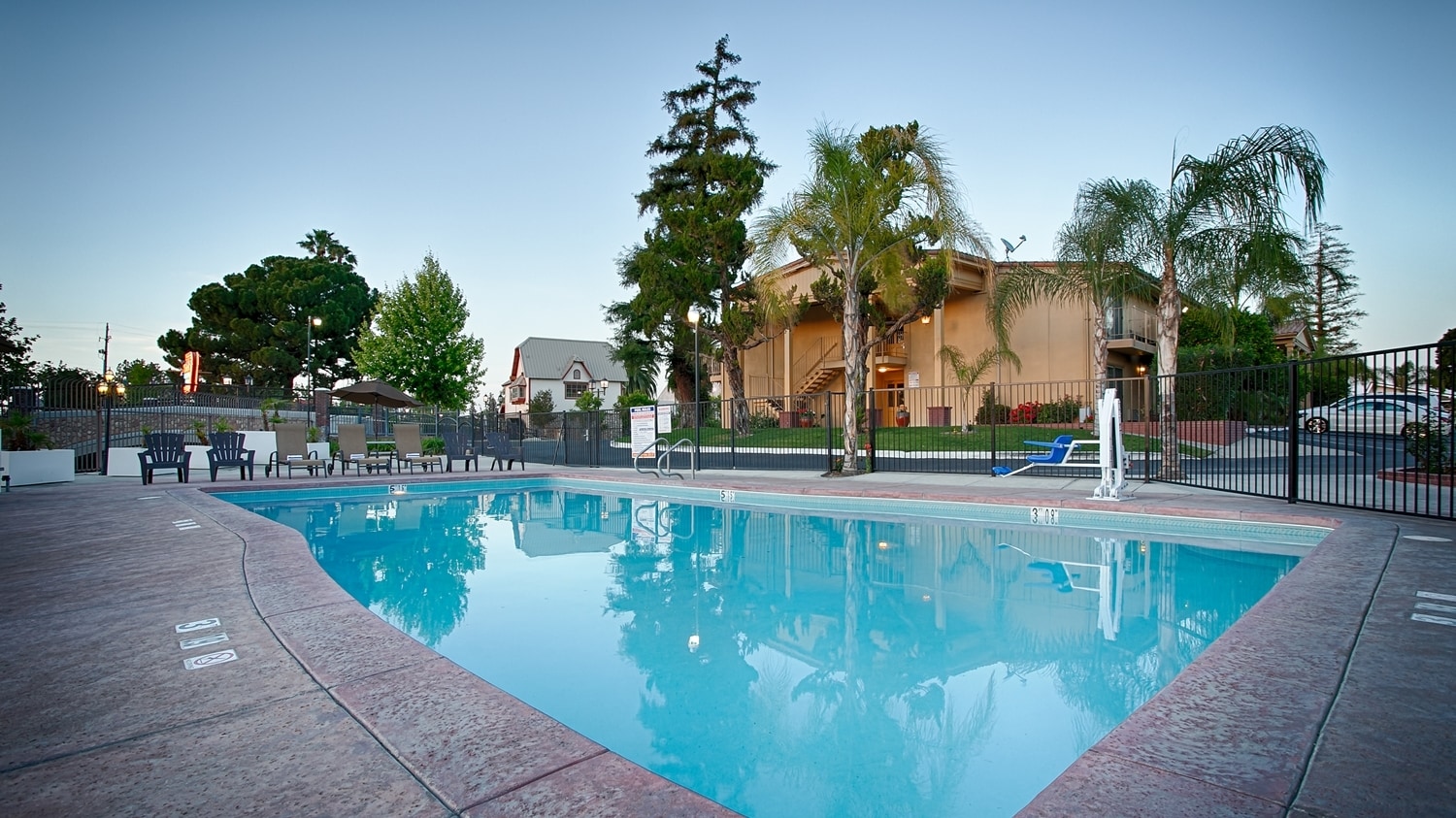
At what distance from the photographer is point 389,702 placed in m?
2.07

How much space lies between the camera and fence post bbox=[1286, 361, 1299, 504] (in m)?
6.48

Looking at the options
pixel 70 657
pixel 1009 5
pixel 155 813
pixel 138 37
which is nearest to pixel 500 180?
pixel 138 37

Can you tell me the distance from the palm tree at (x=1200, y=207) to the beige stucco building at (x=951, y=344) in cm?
792

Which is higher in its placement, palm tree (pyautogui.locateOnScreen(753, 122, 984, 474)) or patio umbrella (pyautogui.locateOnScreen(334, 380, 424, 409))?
palm tree (pyautogui.locateOnScreen(753, 122, 984, 474))

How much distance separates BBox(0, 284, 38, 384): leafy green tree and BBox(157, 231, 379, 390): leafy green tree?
6850 mm

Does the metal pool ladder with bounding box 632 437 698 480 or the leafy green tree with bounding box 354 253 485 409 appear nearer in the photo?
the metal pool ladder with bounding box 632 437 698 480

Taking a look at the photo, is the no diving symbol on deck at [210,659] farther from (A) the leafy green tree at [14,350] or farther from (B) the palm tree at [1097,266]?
(A) the leafy green tree at [14,350]

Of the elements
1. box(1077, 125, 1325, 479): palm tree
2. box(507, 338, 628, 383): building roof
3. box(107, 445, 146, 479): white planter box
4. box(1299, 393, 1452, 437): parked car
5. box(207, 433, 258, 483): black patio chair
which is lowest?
box(107, 445, 146, 479): white planter box

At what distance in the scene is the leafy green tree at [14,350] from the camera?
3538cm

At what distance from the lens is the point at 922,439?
16406 millimetres

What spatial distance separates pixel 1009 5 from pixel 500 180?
1568 cm

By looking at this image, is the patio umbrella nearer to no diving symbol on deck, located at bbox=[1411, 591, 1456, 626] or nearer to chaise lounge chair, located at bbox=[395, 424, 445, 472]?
chaise lounge chair, located at bbox=[395, 424, 445, 472]

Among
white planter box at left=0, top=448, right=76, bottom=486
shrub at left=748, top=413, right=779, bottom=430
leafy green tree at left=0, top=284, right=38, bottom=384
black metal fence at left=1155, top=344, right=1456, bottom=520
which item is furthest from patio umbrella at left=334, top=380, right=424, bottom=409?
leafy green tree at left=0, top=284, right=38, bottom=384

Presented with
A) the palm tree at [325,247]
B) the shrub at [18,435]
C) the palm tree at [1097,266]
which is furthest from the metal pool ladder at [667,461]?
the palm tree at [325,247]
